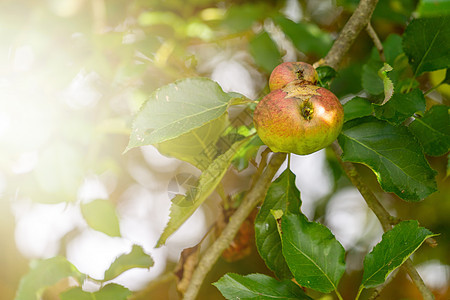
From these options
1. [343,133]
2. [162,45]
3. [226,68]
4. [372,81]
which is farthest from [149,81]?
[343,133]

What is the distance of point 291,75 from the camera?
0.58 meters

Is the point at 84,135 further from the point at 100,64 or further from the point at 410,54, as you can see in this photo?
the point at 410,54

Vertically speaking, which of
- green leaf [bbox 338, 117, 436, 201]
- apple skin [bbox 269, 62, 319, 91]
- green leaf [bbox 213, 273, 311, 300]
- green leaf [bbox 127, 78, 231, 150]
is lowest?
green leaf [bbox 213, 273, 311, 300]

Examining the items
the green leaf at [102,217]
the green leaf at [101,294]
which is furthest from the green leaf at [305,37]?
the green leaf at [101,294]

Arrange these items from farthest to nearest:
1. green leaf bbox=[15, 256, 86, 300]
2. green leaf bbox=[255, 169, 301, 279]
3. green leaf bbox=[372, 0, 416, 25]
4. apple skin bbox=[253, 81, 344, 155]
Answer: green leaf bbox=[372, 0, 416, 25], green leaf bbox=[15, 256, 86, 300], green leaf bbox=[255, 169, 301, 279], apple skin bbox=[253, 81, 344, 155]

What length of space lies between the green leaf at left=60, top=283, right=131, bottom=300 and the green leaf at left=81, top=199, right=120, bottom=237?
0.20 metres

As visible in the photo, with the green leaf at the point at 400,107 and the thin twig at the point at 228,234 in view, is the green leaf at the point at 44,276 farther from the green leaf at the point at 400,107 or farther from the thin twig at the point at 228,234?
the green leaf at the point at 400,107

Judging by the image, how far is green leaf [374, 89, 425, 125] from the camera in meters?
0.59

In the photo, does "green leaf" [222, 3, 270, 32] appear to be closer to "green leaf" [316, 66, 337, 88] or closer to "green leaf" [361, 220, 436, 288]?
"green leaf" [316, 66, 337, 88]

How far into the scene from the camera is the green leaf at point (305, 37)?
1140 millimetres

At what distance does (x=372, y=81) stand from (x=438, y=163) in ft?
2.21

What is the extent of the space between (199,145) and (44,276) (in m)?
0.45

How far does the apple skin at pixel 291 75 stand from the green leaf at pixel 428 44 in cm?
26

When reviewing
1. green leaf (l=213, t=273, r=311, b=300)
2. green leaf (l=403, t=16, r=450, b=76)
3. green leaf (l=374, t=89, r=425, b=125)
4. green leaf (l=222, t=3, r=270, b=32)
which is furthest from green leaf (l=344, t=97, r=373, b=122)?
green leaf (l=222, t=3, r=270, b=32)
